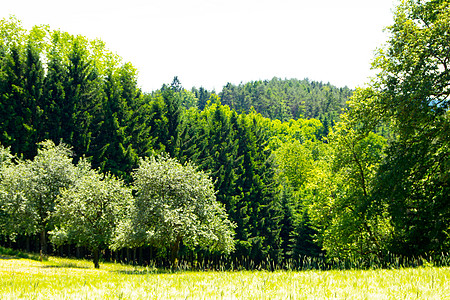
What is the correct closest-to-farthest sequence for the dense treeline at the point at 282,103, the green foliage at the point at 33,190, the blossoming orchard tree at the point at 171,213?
1. the blossoming orchard tree at the point at 171,213
2. the green foliage at the point at 33,190
3. the dense treeline at the point at 282,103

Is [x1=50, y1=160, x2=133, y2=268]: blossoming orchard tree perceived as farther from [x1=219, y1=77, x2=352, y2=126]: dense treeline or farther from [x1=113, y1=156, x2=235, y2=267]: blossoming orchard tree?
[x1=219, y1=77, x2=352, y2=126]: dense treeline

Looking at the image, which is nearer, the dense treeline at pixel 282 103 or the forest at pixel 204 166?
the forest at pixel 204 166

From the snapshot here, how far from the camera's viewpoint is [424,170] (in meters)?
22.4

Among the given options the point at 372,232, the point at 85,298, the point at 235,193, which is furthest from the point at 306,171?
the point at 85,298

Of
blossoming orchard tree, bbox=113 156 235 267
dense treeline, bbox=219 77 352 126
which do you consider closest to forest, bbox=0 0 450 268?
blossoming orchard tree, bbox=113 156 235 267

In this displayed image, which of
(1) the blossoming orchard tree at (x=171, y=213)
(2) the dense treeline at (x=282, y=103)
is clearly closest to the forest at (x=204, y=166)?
(1) the blossoming orchard tree at (x=171, y=213)

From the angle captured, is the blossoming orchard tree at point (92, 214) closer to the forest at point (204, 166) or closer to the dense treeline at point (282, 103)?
the forest at point (204, 166)

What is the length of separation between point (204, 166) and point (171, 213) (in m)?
29.4

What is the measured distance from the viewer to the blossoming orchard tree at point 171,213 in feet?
A: 98.8

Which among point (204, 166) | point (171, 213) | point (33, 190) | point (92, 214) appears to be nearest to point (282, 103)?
point (204, 166)

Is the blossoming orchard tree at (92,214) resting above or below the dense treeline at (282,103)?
below

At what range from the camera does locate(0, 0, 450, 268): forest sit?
70.8 feet

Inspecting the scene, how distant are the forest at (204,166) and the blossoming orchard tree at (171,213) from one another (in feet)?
0.38

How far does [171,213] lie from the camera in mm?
29797
